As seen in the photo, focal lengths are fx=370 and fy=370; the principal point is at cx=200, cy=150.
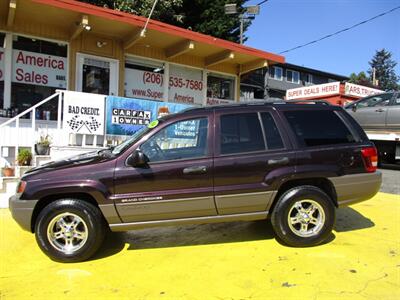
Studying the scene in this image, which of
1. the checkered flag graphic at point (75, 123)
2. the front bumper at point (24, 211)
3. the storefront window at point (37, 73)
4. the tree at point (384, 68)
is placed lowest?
the front bumper at point (24, 211)

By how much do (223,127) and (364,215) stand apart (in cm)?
309

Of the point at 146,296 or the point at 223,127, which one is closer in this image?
the point at 146,296

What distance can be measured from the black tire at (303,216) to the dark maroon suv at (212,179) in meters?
0.01

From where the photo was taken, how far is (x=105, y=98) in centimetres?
816

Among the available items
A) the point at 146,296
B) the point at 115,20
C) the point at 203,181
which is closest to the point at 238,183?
the point at 203,181

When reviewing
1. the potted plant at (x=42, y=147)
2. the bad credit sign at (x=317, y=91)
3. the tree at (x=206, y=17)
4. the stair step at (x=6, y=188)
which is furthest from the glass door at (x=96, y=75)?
the bad credit sign at (x=317, y=91)

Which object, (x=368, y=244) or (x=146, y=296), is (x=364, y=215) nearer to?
(x=368, y=244)

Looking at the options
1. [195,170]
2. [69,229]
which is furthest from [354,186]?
[69,229]

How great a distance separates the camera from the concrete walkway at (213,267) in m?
3.57

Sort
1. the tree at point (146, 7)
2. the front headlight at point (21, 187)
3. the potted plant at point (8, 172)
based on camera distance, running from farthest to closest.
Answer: the tree at point (146, 7), the potted plant at point (8, 172), the front headlight at point (21, 187)

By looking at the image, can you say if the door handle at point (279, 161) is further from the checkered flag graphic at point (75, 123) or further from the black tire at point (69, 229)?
the checkered flag graphic at point (75, 123)

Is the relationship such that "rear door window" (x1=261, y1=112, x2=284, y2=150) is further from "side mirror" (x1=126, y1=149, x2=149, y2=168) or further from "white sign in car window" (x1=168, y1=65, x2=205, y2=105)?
"white sign in car window" (x1=168, y1=65, x2=205, y2=105)

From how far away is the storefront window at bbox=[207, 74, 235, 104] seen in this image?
1240 centimetres

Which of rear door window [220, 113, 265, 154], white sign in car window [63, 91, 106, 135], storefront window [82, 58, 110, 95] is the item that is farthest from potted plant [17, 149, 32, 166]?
rear door window [220, 113, 265, 154]
